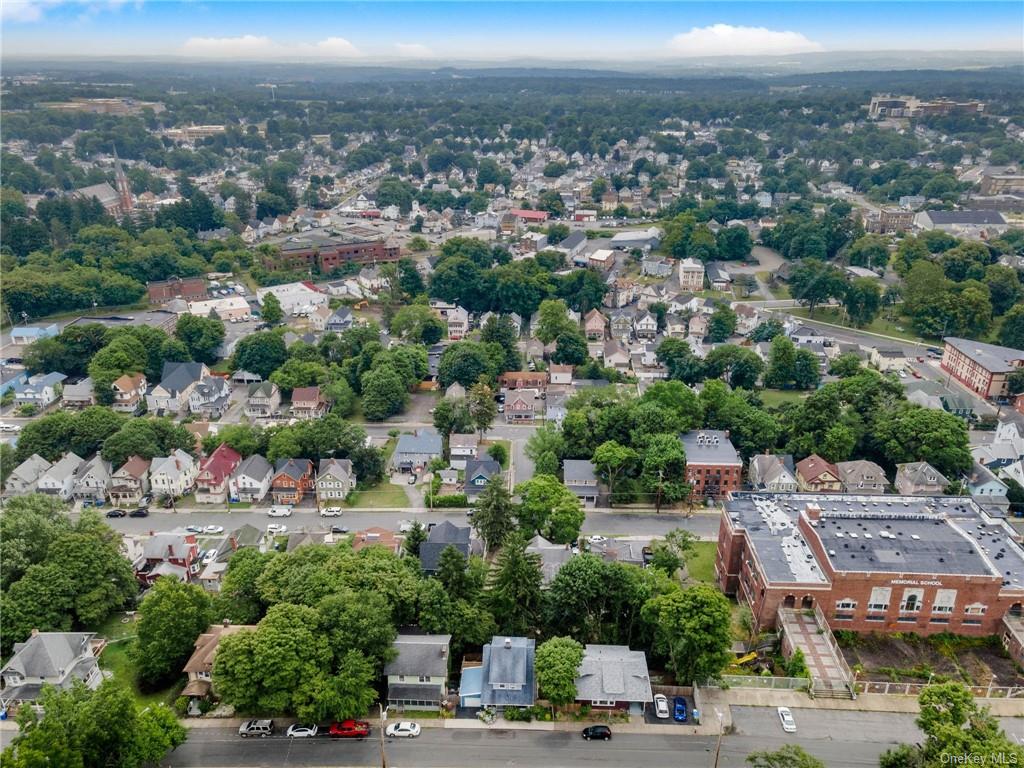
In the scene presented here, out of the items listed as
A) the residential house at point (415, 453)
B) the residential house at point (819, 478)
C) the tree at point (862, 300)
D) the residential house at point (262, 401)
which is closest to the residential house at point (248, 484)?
the residential house at point (415, 453)

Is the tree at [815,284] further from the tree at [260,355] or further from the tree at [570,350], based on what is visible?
the tree at [260,355]

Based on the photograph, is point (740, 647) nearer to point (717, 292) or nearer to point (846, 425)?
point (846, 425)

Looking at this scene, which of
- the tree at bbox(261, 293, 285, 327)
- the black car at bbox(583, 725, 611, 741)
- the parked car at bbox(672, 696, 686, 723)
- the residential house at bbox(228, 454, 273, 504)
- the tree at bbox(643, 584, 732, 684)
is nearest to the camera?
the black car at bbox(583, 725, 611, 741)

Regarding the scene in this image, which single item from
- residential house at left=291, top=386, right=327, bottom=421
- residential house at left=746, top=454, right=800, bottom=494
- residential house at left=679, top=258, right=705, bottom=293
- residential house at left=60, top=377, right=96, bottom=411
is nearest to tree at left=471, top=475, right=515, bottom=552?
residential house at left=746, top=454, right=800, bottom=494

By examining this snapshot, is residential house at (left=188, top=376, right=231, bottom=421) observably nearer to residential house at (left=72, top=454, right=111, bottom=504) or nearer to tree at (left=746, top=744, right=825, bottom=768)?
residential house at (left=72, top=454, right=111, bottom=504)

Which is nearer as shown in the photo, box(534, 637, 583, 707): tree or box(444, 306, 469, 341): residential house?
box(534, 637, 583, 707): tree

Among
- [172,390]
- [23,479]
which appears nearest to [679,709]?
[23,479]
